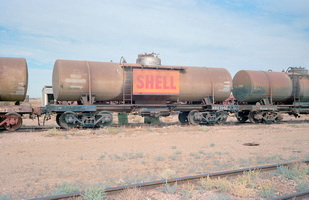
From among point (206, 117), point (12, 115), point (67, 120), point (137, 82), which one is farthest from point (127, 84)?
point (12, 115)

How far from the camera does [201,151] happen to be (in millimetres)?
10125

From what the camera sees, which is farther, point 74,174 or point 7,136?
point 7,136

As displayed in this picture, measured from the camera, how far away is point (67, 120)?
15023 millimetres

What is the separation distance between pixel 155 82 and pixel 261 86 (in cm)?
796

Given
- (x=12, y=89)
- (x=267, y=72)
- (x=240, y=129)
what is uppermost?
(x=267, y=72)

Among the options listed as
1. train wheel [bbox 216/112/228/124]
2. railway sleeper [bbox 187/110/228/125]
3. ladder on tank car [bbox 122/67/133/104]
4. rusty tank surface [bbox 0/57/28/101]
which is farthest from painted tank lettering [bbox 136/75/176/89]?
rusty tank surface [bbox 0/57/28/101]

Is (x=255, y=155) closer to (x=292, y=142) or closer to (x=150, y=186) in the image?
(x=292, y=142)

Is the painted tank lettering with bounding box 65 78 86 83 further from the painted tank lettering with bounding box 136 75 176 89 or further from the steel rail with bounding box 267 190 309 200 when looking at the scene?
the steel rail with bounding box 267 190 309 200

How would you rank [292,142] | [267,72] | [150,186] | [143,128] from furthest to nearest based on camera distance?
1. [267,72]
2. [143,128]
3. [292,142]
4. [150,186]

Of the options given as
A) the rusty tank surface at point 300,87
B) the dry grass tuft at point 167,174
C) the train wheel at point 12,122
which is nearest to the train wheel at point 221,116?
the rusty tank surface at point 300,87

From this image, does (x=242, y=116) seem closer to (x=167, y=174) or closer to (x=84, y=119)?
(x=84, y=119)

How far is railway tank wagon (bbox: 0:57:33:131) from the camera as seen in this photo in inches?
559

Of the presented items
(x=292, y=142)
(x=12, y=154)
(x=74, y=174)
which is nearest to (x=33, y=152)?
(x=12, y=154)

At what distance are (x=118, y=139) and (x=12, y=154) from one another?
15.4ft
